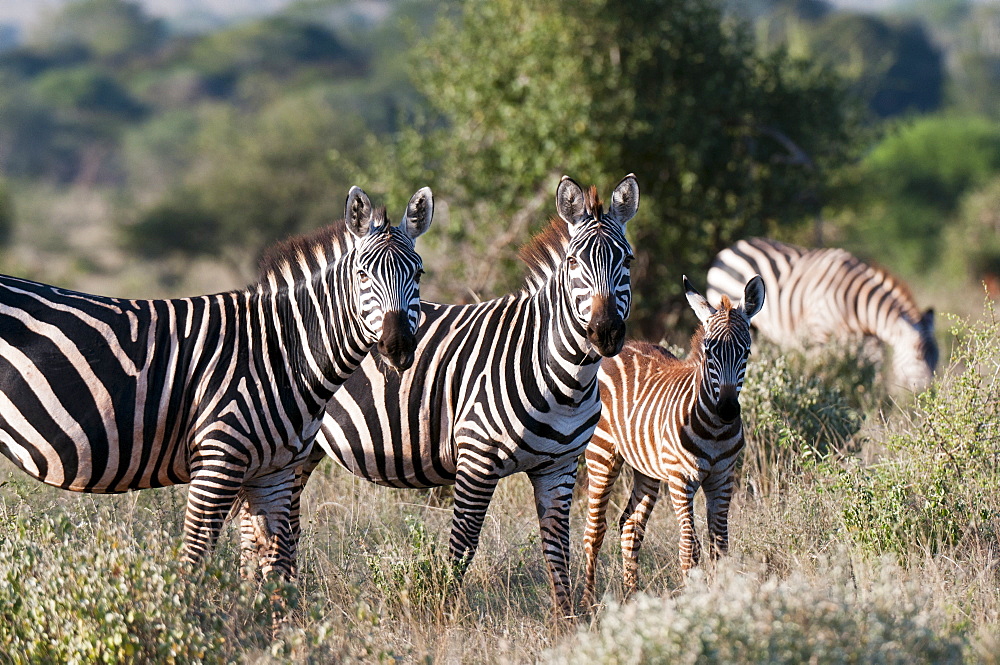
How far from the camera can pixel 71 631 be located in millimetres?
3957

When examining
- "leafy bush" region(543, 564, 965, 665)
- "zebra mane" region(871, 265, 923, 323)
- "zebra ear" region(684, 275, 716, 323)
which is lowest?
"leafy bush" region(543, 564, 965, 665)

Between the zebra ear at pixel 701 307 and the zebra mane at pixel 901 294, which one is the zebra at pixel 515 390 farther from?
the zebra mane at pixel 901 294

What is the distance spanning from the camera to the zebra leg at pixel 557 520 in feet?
17.3

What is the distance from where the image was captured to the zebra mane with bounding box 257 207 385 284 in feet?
16.4

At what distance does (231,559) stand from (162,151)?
163 ft

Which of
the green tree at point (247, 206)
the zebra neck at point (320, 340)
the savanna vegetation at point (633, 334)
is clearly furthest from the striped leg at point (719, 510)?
the green tree at point (247, 206)

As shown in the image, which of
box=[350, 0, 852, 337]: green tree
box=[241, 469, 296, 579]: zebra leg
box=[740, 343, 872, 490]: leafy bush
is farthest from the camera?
box=[350, 0, 852, 337]: green tree

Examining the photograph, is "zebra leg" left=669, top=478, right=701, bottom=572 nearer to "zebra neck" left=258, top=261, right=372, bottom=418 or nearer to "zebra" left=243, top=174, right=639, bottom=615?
"zebra" left=243, top=174, right=639, bottom=615

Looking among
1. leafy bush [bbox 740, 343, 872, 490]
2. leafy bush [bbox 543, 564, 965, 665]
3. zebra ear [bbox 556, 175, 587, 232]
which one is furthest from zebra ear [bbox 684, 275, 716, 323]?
leafy bush [bbox 543, 564, 965, 665]

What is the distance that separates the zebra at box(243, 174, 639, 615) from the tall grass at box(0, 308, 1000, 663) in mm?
345

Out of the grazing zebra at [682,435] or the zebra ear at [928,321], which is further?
the zebra ear at [928,321]

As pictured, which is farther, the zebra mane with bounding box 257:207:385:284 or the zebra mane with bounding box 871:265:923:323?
the zebra mane with bounding box 871:265:923:323

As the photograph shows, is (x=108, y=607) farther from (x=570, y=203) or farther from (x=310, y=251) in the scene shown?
(x=570, y=203)

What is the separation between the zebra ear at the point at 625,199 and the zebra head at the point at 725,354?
30.8 inches
